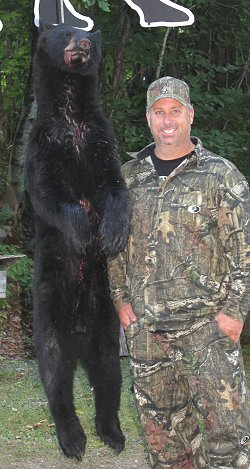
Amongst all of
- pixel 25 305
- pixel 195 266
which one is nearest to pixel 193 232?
pixel 195 266

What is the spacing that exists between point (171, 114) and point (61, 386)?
56.9 inches

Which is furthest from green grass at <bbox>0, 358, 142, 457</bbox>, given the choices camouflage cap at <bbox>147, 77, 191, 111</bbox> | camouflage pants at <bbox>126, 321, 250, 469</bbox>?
camouflage cap at <bbox>147, 77, 191, 111</bbox>

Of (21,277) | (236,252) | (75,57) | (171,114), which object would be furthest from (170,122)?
(21,277)

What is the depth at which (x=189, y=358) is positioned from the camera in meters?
3.80

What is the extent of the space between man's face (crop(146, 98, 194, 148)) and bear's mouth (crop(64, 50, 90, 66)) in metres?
0.41

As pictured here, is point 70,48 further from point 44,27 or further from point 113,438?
point 113,438

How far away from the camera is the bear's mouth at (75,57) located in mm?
3797

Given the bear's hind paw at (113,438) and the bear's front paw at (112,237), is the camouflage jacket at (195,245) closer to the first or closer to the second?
the bear's front paw at (112,237)

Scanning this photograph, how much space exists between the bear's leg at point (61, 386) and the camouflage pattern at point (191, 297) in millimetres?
338

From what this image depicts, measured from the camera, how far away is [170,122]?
151 inches

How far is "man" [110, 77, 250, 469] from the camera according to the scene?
373 cm

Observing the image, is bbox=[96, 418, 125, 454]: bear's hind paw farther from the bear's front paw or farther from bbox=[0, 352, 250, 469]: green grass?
bbox=[0, 352, 250, 469]: green grass

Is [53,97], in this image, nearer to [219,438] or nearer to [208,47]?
[219,438]

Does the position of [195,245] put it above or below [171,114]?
below
